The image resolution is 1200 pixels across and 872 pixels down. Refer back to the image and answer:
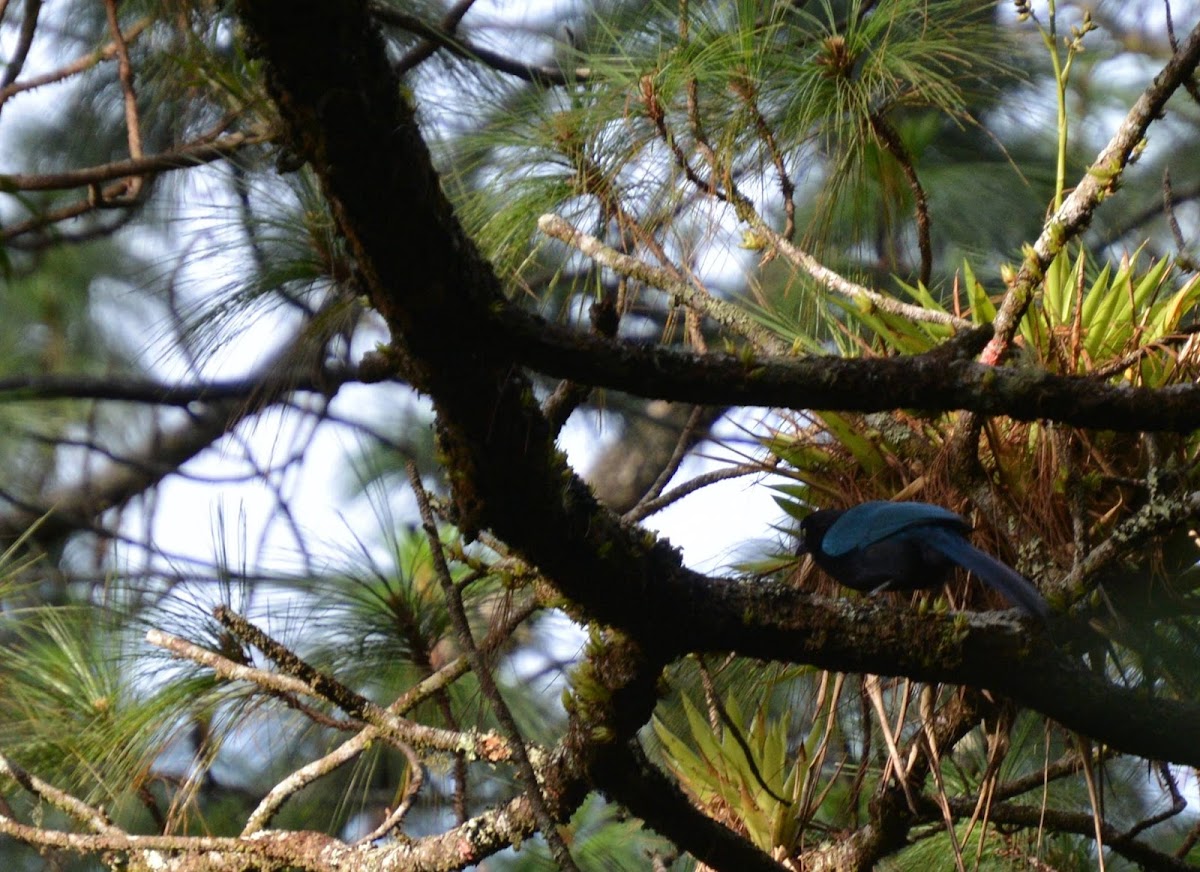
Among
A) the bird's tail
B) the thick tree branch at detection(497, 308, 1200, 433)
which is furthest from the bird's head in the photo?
the thick tree branch at detection(497, 308, 1200, 433)

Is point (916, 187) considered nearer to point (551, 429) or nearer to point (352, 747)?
point (551, 429)

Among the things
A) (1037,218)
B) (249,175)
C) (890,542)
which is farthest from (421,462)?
(890,542)

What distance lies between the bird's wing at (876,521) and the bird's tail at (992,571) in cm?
2

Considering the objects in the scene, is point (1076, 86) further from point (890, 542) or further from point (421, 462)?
point (890, 542)

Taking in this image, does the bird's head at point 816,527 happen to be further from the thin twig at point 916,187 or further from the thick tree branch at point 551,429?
the thin twig at point 916,187

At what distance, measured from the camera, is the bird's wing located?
1452 mm

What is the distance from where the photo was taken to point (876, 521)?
147cm

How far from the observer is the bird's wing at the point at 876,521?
1.45 m

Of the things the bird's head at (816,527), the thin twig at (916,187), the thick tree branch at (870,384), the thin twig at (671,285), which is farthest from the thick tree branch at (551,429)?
the thin twig at (916,187)

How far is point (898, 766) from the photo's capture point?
147cm

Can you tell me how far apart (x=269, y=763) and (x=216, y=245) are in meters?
1.21

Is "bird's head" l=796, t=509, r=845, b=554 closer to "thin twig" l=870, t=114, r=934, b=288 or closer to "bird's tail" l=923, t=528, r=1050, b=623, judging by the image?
"bird's tail" l=923, t=528, r=1050, b=623

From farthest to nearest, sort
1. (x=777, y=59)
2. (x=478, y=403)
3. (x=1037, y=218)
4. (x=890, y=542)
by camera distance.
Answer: (x=1037, y=218), (x=777, y=59), (x=890, y=542), (x=478, y=403)

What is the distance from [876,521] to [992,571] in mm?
145
